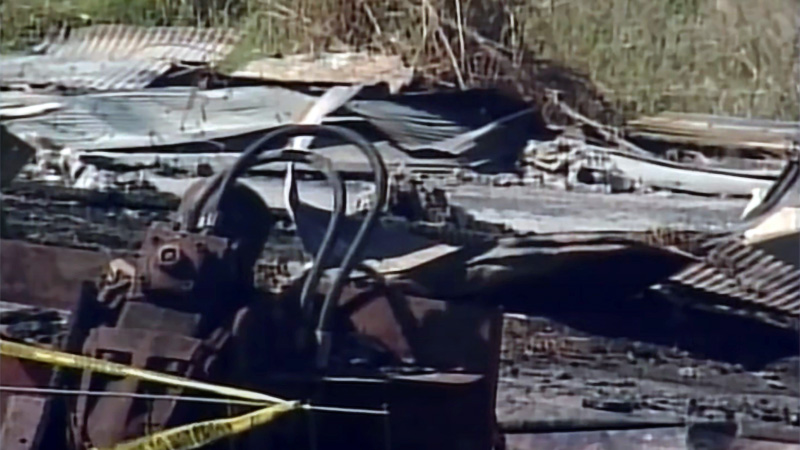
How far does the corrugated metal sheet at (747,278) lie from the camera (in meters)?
1.40

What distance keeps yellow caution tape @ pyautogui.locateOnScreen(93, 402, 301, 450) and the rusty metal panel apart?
0.65 feet

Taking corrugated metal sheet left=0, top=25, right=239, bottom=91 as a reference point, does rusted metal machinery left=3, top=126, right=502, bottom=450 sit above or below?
below

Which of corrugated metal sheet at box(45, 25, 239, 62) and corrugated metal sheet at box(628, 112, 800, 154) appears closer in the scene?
corrugated metal sheet at box(628, 112, 800, 154)

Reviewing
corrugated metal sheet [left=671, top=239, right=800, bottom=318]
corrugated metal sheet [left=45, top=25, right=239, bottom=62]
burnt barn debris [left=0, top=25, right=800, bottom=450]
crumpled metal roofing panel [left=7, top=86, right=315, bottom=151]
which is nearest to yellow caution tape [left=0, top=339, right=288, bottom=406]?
burnt barn debris [left=0, top=25, right=800, bottom=450]

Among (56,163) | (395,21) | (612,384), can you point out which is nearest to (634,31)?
(395,21)

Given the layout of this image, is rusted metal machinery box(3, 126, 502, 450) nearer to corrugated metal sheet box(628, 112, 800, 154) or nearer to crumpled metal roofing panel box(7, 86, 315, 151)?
crumpled metal roofing panel box(7, 86, 315, 151)

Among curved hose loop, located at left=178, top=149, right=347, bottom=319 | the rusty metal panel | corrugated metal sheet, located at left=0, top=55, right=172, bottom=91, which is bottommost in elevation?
the rusty metal panel

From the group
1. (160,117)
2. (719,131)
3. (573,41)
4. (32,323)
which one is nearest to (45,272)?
(32,323)

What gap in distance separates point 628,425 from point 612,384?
5 cm

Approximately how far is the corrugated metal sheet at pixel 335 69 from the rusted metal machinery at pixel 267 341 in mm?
65

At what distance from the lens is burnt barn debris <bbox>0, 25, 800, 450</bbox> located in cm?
141

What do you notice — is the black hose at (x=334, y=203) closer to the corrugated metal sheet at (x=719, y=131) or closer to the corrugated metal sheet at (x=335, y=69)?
the corrugated metal sheet at (x=335, y=69)

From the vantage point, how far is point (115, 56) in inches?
60.9

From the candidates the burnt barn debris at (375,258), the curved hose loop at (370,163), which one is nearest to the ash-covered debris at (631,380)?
the burnt barn debris at (375,258)
